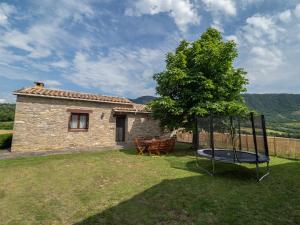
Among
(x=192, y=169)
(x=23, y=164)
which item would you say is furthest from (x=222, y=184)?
(x=23, y=164)

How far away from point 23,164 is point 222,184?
28.7 ft

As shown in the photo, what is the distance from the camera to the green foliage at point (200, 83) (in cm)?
1171

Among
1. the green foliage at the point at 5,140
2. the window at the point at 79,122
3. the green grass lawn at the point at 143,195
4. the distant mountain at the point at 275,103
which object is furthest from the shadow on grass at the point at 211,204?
the distant mountain at the point at 275,103

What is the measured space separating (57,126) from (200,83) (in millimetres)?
10441

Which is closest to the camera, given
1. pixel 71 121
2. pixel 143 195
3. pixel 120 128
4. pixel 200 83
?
pixel 143 195

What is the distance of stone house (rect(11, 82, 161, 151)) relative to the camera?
12750 mm

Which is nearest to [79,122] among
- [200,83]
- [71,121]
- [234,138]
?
[71,121]

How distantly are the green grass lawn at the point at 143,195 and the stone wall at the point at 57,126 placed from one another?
4435mm

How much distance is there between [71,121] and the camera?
47.6 ft

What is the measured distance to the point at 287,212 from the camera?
176 inches

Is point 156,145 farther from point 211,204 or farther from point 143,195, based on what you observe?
point 211,204

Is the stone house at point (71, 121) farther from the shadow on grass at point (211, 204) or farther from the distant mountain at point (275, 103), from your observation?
the distant mountain at point (275, 103)

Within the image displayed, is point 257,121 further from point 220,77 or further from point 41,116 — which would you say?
point 41,116

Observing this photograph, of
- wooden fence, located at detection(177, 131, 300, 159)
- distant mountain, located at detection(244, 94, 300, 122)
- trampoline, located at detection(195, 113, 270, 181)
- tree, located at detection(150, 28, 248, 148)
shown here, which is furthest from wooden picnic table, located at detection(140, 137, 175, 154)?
distant mountain, located at detection(244, 94, 300, 122)
